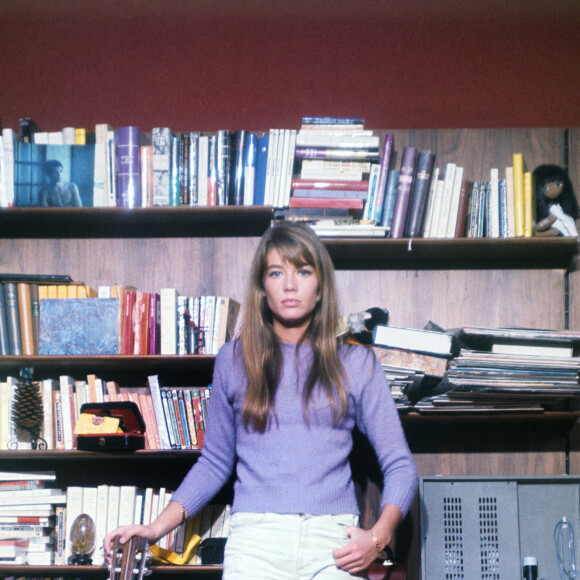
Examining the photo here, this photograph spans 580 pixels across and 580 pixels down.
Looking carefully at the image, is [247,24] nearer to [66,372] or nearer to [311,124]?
[311,124]

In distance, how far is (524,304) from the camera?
265cm

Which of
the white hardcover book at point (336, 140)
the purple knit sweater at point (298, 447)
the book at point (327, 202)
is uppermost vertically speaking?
the white hardcover book at point (336, 140)

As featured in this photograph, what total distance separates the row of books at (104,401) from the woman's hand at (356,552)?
3.04 feet

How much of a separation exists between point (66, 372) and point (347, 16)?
5.74 feet

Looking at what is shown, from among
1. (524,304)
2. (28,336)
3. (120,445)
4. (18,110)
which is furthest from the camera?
(18,110)

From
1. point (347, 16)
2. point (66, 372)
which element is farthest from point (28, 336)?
point (347, 16)

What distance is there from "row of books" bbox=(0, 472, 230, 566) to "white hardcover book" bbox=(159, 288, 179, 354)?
1.60ft

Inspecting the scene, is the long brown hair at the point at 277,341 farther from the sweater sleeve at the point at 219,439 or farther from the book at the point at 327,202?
the book at the point at 327,202

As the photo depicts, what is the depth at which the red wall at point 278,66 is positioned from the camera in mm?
2773

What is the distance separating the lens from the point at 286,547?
163 centimetres

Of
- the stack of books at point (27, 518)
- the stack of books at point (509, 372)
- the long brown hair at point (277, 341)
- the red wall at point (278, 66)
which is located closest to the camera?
the long brown hair at point (277, 341)

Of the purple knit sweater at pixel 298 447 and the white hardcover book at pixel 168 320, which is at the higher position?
the white hardcover book at pixel 168 320

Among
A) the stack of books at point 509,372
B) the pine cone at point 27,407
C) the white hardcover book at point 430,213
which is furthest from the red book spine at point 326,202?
the pine cone at point 27,407

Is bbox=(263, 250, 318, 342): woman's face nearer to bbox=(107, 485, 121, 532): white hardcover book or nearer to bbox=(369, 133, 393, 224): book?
bbox=(369, 133, 393, 224): book
